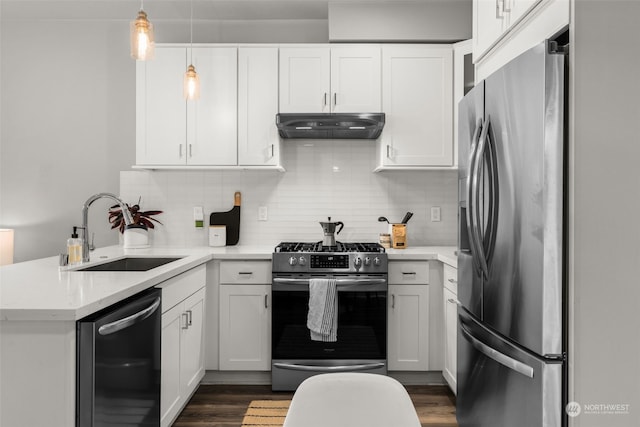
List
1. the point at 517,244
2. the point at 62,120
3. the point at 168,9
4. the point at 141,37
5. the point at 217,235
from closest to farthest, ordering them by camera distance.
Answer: the point at 517,244
the point at 141,37
the point at 217,235
the point at 168,9
the point at 62,120

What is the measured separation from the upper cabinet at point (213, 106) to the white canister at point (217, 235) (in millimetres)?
533

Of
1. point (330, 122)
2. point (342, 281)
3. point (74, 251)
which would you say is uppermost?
point (330, 122)

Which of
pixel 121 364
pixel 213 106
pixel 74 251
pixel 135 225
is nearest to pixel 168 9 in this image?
pixel 213 106

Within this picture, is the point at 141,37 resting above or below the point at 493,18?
below

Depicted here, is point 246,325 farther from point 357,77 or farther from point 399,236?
point 357,77

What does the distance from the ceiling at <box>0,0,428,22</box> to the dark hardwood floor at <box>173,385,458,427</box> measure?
2845 millimetres

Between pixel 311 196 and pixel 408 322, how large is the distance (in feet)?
4.15

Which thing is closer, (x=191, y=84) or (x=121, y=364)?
(x=121, y=364)

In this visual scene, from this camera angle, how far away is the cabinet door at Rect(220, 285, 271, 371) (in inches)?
113

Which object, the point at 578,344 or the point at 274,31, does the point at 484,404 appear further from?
the point at 274,31

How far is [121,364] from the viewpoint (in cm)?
152

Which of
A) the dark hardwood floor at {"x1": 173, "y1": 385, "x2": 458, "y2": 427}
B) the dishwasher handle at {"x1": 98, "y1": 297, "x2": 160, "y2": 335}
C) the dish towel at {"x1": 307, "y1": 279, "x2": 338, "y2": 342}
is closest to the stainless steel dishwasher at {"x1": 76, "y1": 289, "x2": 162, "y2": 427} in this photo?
the dishwasher handle at {"x1": 98, "y1": 297, "x2": 160, "y2": 335}

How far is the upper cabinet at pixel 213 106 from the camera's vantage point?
3.12 m

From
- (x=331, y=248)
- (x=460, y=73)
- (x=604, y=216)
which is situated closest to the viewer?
(x=604, y=216)
